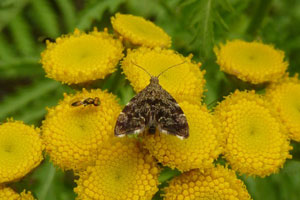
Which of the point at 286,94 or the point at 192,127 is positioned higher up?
the point at 286,94

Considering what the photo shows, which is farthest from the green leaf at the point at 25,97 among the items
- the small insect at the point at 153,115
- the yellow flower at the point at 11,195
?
the small insect at the point at 153,115

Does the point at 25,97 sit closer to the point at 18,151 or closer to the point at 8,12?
the point at 8,12

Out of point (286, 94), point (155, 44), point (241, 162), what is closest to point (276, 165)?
point (241, 162)

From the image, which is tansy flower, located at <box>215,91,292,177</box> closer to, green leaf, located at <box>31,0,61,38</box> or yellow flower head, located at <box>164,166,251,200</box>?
yellow flower head, located at <box>164,166,251,200</box>

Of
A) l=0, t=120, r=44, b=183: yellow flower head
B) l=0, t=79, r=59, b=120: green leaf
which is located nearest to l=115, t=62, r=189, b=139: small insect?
l=0, t=120, r=44, b=183: yellow flower head

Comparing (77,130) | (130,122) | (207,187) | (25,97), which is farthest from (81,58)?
(25,97)

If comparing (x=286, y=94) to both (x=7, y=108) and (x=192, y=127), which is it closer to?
(x=192, y=127)
